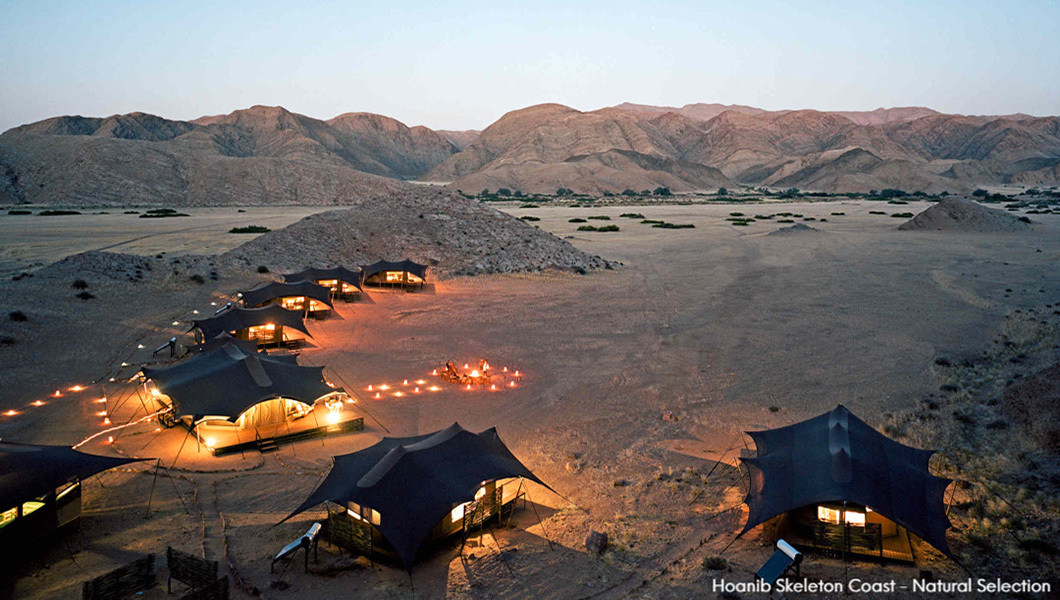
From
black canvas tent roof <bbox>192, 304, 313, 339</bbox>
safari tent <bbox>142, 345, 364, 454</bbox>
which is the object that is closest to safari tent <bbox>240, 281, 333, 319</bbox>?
black canvas tent roof <bbox>192, 304, 313, 339</bbox>

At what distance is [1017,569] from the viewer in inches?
400

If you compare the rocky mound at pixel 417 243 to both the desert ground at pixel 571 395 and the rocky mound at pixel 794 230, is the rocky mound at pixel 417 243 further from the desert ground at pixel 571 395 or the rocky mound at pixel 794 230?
the rocky mound at pixel 794 230

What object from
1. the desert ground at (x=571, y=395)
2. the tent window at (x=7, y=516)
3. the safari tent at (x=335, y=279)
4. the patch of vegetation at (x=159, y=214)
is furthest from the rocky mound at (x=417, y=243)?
the patch of vegetation at (x=159, y=214)

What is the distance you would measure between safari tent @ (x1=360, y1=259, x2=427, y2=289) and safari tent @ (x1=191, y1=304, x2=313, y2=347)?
10.8 m

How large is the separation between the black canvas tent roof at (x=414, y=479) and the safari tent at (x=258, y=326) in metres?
12.7

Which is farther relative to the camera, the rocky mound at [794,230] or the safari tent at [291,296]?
the rocky mound at [794,230]

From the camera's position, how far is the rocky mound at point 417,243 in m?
40.9

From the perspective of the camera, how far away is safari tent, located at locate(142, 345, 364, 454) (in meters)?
15.5

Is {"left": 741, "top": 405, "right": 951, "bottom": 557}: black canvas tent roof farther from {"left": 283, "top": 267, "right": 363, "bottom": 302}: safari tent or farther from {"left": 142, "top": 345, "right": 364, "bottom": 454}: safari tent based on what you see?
{"left": 283, "top": 267, "right": 363, "bottom": 302}: safari tent

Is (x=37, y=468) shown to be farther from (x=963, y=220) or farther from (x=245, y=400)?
(x=963, y=220)

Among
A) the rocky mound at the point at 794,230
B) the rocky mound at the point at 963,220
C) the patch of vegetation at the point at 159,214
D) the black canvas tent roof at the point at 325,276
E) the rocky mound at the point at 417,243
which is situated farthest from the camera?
the patch of vegetation at the point at 159,214

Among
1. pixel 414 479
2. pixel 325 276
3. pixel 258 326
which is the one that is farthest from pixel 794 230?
pixel 414 479

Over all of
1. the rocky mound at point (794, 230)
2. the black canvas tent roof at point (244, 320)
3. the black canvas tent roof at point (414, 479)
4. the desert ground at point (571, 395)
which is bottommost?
the desert ground at point (571, 395)

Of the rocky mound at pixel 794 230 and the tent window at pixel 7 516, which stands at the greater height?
the tent window at pixel 7 516
